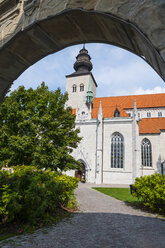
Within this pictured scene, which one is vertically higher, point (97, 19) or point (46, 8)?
point (46, 8)

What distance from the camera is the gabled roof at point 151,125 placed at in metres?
32.3

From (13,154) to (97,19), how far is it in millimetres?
12185

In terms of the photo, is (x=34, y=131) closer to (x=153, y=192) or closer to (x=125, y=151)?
(x=153, y=192)

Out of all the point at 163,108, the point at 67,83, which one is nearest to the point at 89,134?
the point at 67,83

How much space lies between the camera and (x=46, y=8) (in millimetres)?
1602

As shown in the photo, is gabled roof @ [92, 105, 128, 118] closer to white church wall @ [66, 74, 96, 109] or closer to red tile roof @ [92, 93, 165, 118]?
red tile roof @ [92, 93, 165, 118]

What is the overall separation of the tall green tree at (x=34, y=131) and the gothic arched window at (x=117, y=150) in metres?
15.9

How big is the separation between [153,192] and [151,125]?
27624 mm

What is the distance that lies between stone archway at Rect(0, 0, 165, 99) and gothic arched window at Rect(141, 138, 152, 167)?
32443 millimetres

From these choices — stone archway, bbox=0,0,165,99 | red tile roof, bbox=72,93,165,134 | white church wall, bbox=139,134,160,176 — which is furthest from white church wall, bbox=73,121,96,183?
stone archway, bbox=0,0,165,99

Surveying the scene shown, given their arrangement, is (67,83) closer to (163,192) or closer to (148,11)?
(163,192)

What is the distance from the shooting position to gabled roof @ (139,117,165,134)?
32.3m

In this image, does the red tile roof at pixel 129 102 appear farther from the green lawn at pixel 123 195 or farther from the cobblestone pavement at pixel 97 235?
the cobblestone pavement at pixel 97 235

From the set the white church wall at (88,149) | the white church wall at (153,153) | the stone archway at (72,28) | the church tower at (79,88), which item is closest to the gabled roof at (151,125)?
the white church wall at (153,153)
